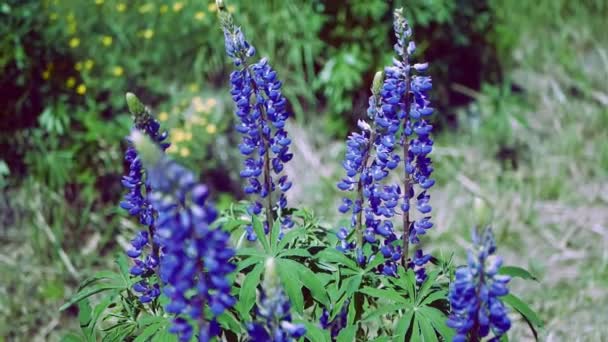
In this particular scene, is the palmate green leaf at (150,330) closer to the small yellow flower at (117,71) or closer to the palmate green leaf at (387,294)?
the palmate green leaf at (387,294)

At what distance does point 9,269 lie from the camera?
3979 millimetres

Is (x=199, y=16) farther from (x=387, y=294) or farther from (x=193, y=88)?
(x=387, y=294)

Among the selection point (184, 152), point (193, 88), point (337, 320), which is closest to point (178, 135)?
point (184, 152)

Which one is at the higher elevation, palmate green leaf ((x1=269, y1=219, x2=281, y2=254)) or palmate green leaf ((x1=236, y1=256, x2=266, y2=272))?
palmate green leaf ((x1=269, y1=219, x2=281, y2=254))

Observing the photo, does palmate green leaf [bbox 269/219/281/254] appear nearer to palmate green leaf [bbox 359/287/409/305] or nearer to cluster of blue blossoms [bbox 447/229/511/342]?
palmate green leaf [bbox 359/287/409/305]

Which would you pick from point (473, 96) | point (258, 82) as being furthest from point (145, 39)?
point (258, 82)

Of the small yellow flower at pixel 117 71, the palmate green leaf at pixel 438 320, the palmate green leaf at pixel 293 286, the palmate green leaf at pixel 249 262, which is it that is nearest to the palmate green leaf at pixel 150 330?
the palmate green leaf at pixel 249 262

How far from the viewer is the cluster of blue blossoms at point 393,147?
2029 mm

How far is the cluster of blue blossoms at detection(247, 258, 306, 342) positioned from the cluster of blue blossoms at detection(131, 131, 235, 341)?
10 cm

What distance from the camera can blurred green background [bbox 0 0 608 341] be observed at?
13.2 feet

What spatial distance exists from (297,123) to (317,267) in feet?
9.70

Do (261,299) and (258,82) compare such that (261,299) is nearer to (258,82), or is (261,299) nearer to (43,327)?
(258,82)

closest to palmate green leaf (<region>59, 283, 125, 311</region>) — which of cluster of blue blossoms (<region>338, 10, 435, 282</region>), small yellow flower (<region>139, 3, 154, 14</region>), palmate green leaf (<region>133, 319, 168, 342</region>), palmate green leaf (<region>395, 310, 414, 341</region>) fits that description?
palmate green leaf (<region>133, 319, 168, 342</region>)

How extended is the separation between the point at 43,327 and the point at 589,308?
2996 millimetres
